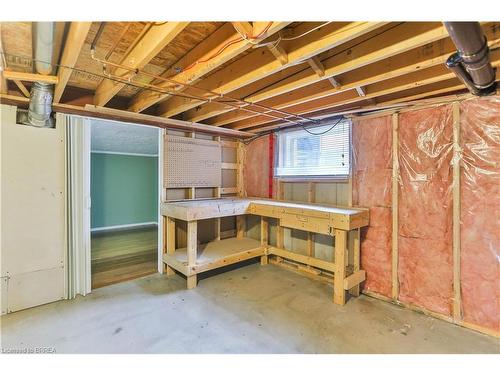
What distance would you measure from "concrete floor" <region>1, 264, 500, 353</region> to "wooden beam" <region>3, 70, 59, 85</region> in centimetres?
201

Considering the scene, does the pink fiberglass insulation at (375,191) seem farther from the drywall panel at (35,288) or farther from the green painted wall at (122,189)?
the green painted wall at (122,189)

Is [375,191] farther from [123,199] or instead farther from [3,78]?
[123,199]

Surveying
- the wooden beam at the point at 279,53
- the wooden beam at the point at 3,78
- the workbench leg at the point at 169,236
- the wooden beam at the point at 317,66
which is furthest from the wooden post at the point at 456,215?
the wooden beam at the point at 3,78

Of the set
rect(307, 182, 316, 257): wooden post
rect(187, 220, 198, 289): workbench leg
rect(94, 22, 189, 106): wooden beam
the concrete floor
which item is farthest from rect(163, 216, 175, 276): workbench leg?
rect(94, 22, 189, 106): wooden beam

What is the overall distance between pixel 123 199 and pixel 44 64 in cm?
487

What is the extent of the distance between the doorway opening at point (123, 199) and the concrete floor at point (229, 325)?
3.12ft

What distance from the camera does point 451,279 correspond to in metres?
2.28

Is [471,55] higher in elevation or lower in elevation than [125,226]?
higher

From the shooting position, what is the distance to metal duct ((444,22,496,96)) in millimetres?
1098

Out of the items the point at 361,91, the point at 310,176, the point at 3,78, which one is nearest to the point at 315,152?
the point at 310,176

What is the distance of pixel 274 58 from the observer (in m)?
1.74
